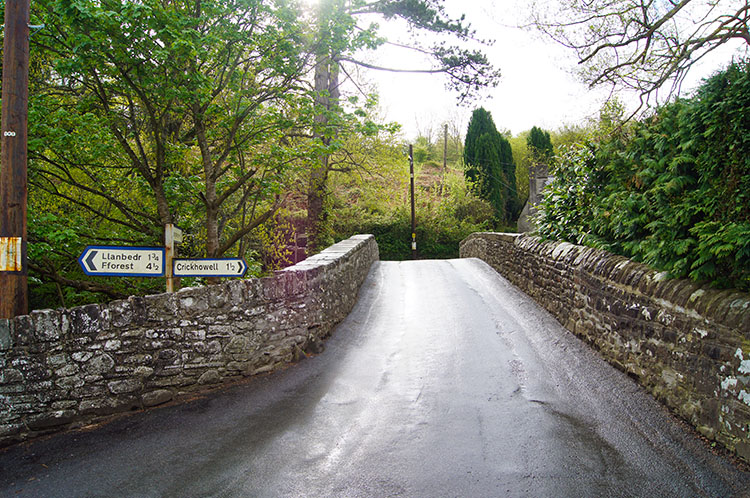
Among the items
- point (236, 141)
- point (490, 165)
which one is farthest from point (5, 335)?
point (490, 165)

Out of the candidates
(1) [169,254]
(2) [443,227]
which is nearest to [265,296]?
(1) [169,254]

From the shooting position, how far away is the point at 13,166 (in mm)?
4629

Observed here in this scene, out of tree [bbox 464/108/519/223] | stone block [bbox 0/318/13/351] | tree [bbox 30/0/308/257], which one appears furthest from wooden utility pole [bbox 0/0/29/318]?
tree [bbox 464/108/519/223]

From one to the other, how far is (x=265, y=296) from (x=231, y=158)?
15.1 feet

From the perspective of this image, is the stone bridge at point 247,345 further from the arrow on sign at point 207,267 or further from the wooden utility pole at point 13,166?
the wooden utility pole at point 13,166

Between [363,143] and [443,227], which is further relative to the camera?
[443,227]

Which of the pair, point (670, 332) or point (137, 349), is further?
point (137, 349)

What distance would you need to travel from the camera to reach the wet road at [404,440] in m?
3.58

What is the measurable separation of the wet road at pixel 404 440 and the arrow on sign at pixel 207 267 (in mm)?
1433

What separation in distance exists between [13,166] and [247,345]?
3.15 m

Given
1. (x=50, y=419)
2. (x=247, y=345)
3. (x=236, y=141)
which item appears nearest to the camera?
(x=50, y=419)

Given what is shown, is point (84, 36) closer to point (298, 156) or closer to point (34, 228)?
point (34, 228)

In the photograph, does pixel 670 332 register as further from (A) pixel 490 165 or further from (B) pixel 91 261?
(A) pixel 490 165

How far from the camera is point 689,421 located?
171 inches
